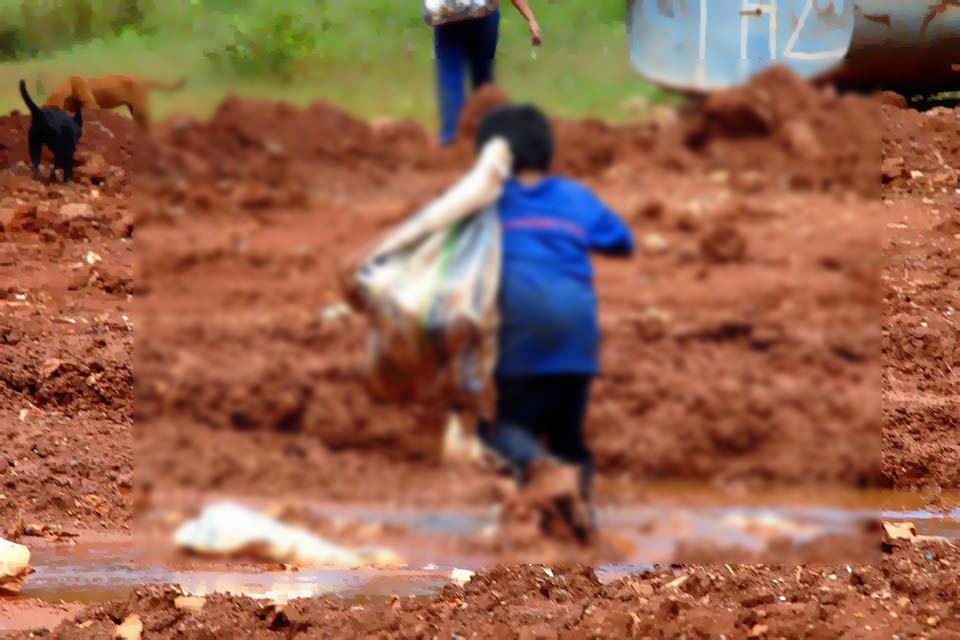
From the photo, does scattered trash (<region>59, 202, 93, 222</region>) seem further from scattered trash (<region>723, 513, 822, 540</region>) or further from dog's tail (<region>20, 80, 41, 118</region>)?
scattered trash (<region>723, 513, 822, 540</region>)

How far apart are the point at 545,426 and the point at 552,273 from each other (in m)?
0.34

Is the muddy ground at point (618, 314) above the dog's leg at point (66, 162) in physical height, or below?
above

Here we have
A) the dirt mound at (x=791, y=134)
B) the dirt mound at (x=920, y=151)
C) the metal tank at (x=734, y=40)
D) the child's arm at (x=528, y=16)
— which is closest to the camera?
the dirt mound at (x=791, y=134)

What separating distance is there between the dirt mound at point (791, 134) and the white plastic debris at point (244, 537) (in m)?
1.21

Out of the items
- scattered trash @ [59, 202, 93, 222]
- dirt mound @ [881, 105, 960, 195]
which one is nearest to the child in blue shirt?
scattered trash @ [59, 202, 93, 222]

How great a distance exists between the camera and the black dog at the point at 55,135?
11.4m

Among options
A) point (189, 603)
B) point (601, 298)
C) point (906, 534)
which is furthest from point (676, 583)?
point (601, 298)

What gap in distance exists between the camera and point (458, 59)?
3.11 metres

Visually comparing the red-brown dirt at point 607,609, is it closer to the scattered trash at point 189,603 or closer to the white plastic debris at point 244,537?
the scattered trash at point 189,603

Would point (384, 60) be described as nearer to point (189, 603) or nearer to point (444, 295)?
point (444, 295)

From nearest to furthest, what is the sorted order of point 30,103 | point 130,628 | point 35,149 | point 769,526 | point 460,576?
point 769,526 → point 130,628 → point 460,576 → point 30,103 → point 35,149

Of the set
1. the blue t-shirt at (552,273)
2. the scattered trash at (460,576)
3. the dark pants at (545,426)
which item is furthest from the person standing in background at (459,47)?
the scattered trash at (460,576)

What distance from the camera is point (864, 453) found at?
3012 millimetres

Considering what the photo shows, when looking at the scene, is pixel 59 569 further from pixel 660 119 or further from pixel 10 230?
pixel 10 230
